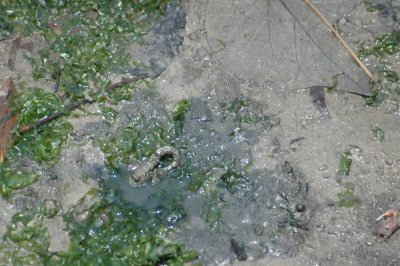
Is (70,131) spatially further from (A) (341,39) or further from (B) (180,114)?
(A) (341,39)

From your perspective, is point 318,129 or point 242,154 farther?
point 318,129

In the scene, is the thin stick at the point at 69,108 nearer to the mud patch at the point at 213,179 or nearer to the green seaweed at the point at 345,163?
the mud patch at the point at 213,179

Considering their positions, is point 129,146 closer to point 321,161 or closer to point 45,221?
point 45,221

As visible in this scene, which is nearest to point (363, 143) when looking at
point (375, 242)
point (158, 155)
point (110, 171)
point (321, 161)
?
point (321, 161)

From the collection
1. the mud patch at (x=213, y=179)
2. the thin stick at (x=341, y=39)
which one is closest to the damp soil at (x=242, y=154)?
the mud patch at (x=213, y=179)

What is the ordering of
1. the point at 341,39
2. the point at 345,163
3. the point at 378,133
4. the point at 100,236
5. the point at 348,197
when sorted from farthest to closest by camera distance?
the point at 341,39
the point at 378,133
the point at 345,163
the point at 348,197
the point at 100,236

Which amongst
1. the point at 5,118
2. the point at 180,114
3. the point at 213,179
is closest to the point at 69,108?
the point at 5,118
